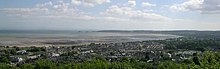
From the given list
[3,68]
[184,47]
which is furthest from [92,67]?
[184,47]

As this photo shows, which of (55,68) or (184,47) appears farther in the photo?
(184,47)

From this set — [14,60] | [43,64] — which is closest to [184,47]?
[14,60]

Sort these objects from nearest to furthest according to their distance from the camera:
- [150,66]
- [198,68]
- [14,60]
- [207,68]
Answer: [207,68] → [198,68] → [150,66] → [14,60]

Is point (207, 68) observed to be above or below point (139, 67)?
above

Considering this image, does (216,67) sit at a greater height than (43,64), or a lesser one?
greater

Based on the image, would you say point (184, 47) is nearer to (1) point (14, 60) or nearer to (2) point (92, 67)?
(1) point (14, 60)

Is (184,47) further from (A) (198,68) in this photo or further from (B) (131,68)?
(A) (198,68)

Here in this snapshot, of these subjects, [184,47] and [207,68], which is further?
[184,47]

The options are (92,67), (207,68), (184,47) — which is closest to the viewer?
(207,68)

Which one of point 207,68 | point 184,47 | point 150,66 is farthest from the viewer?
point 184,47
